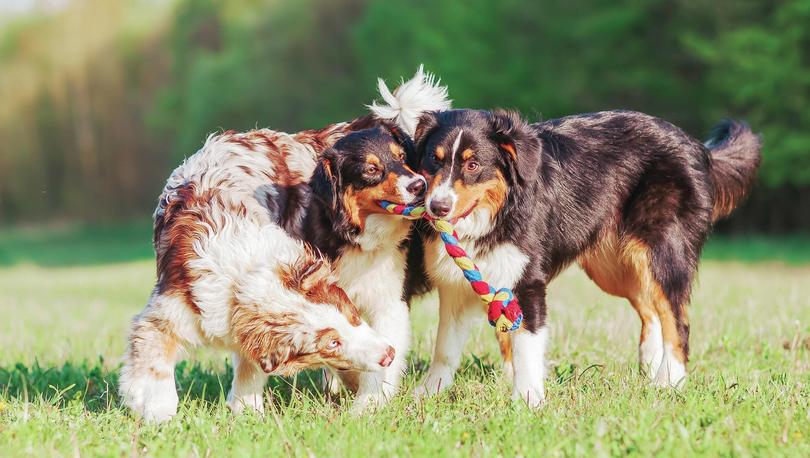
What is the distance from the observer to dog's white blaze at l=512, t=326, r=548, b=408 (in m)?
4.72

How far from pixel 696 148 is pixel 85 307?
28.6 feet

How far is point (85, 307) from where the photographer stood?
452 inches

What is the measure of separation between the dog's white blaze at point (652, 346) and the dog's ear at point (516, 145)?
5.34 feet

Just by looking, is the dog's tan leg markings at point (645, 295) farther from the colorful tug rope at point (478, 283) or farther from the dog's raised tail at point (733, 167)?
the colorful tug rope at point (478, 283)

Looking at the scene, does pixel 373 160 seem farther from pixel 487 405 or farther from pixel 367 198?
pixel 487 405

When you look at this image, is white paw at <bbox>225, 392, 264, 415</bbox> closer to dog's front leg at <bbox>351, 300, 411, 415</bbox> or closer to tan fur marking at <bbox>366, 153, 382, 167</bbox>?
dog's front leg at <bbox>351, 300, 411, 415</bbox>

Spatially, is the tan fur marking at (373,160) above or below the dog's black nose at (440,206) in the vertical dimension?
above

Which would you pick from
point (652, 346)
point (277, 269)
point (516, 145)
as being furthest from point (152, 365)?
point (652, 346)

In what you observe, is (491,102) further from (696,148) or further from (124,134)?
(124,134)

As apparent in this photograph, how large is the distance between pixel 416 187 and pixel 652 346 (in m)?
2.19

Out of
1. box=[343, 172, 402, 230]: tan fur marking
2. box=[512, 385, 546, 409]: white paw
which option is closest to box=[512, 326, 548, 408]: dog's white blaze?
box=[512, 385, 546, 409]: white paw

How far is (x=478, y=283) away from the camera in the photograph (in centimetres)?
461

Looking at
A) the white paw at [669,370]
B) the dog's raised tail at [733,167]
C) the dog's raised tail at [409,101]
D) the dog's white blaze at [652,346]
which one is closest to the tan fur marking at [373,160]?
the dog's raised tail at [409,101]

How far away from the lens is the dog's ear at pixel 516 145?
4.71m
